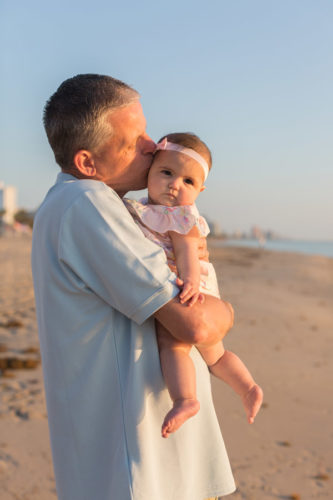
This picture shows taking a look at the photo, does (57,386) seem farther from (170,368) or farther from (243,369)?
(243,369)

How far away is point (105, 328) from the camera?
161 centimetres

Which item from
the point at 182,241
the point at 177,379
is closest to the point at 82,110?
the point at 182,241

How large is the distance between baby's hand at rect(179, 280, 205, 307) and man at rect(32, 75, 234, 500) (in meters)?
0.03

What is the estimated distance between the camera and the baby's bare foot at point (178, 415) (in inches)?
61.3

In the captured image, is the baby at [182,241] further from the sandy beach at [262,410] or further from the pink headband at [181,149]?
the sandy beach at [262,410]

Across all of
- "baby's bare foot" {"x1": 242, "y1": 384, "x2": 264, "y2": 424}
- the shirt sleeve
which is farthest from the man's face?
"baby's bare foot" {"x1": 242, "y1": 384, "x2": 264, "y2": 424}

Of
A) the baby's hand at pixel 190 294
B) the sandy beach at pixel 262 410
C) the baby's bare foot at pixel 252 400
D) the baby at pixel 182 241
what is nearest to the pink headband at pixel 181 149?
the baby at pixel 182 241

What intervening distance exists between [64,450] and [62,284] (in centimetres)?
53

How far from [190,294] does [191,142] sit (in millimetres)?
724

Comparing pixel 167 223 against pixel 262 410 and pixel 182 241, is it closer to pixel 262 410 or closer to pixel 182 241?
pixel 182 241

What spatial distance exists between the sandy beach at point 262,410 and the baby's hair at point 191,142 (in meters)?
2.90

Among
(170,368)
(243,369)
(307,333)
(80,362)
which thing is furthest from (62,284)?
(307,333)

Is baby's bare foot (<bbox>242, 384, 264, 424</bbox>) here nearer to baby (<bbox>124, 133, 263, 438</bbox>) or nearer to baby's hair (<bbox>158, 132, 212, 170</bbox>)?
baby (<bbox>124, 133, 263, 438</bbox>)

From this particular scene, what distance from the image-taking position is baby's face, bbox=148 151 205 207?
1966mm
